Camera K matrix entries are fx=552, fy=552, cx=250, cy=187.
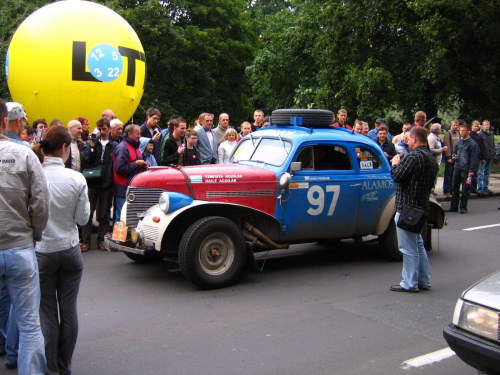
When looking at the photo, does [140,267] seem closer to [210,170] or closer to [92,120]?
[210,170]

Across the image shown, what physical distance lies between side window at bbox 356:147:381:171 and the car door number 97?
64cm

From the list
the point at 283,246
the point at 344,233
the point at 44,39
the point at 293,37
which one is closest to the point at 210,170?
the point at 283,246

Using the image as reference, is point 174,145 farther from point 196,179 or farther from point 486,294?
point 486,294

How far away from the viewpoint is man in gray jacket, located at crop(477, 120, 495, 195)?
15.3 m

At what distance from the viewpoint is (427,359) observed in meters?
4.69

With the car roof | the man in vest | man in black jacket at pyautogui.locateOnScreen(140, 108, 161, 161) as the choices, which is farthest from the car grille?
man in black jacket at pyautogui.locateOnScreen(140, 108, 161, 161)

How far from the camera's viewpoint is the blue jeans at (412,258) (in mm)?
6457

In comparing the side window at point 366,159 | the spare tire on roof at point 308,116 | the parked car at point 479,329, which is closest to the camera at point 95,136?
the spare tire on roof at point 308,116

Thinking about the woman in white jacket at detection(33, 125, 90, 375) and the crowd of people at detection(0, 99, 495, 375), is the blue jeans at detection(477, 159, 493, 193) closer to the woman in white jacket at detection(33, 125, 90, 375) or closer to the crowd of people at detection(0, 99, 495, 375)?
the crowd of people at detection(0, 99, 495, 375)

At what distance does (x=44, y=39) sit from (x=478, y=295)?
35.6 ft

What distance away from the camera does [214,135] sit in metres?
10.7

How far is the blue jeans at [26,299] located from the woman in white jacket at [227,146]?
6.64m

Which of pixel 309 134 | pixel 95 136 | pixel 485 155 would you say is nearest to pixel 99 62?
pixel 95 136

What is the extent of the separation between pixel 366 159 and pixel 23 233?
5424 millimetres
